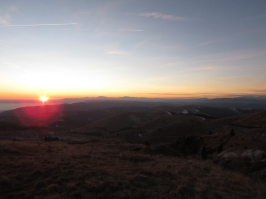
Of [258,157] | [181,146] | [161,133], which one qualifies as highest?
[258,157]

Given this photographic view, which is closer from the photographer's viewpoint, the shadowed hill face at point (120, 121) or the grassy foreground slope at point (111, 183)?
the grassy foreground slope at point (111, 183)

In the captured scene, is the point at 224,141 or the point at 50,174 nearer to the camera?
→ the point at 50,174

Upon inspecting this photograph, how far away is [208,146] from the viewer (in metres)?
31.1

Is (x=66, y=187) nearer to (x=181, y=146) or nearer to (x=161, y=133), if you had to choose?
(x=181, y=146)

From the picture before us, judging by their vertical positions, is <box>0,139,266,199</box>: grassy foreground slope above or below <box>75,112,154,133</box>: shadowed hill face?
above

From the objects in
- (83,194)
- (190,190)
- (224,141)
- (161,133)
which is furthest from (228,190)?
(161,133)

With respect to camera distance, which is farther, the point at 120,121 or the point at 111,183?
the point at 120,121

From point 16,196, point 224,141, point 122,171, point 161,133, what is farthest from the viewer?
point 161,133

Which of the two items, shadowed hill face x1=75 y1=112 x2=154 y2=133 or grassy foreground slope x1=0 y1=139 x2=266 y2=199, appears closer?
grassy foreground slope x1=0 y1=139 x2=266 y2=199

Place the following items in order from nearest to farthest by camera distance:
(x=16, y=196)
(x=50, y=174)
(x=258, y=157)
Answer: (x=16, y=196) → (x=50, y=174) → (x=258, y=157)

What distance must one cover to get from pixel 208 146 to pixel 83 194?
24.8 metres

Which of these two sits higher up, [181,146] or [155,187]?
[155,187]

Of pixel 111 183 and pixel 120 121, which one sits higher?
pixel 111 183

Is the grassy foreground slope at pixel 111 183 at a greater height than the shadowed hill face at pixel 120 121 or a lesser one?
greater
